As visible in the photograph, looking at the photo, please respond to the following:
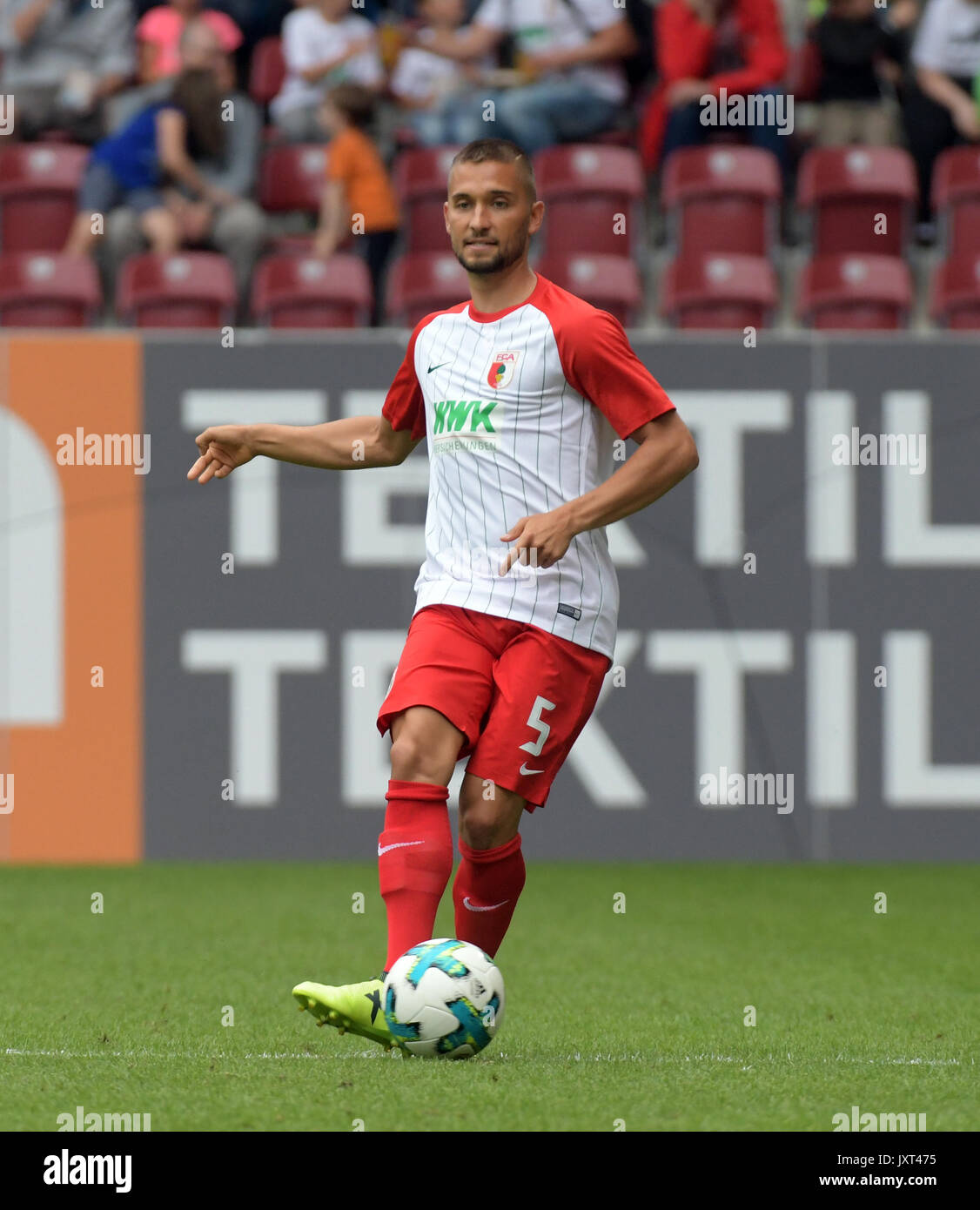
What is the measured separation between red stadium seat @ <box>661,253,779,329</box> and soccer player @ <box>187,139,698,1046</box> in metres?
6.00

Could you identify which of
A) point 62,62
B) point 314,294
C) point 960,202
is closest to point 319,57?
point 62,62

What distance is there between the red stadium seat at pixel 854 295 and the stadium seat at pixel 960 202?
0.42 m

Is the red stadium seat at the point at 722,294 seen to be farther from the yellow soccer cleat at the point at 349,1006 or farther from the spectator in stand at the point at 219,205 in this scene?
the yellow soccer cleat at the point at 349,1006

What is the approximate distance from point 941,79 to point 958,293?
166 centimetres

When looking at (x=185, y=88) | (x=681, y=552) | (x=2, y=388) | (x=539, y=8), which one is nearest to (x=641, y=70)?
(x=539, y=8)

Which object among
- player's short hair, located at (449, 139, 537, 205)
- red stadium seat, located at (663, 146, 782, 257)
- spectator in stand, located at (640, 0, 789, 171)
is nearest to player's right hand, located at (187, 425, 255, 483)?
player's short hair, located at (449, 139, 537, 205)

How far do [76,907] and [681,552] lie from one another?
3.39 meters

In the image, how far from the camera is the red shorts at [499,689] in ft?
14.8

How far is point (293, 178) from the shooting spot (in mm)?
11672

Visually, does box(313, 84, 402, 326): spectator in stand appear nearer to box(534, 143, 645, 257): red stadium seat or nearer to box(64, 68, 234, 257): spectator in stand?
box(64, 68, 234, 257): spectator in stand

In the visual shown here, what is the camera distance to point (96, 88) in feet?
39.0

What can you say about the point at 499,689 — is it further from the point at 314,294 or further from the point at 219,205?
the point at 219,205

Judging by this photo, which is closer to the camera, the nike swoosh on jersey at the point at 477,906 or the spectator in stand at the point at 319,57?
the nike swoosh on jersey at the point at 477,906

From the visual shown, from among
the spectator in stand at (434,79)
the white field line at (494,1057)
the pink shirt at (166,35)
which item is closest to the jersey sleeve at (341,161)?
the spectator in stand at (434,79)
